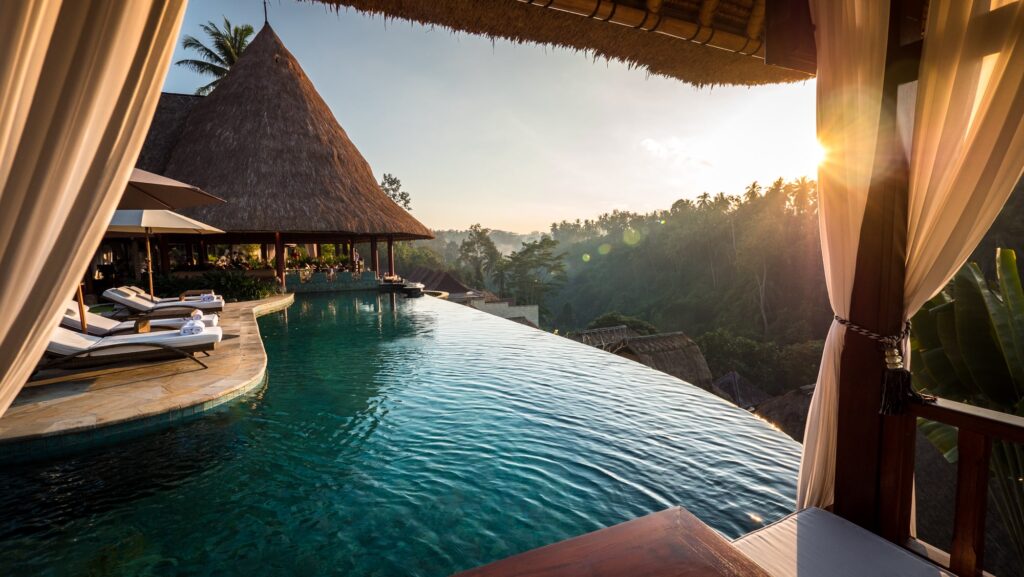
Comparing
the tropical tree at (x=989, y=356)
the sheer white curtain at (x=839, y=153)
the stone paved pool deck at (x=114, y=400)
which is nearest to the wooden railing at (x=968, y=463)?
the sheer white curtain at (x=839, y=153)

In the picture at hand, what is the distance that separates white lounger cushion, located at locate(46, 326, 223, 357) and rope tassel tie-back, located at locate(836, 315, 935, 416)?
6.24m

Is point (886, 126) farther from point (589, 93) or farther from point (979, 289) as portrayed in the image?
Result: point (589, 93)

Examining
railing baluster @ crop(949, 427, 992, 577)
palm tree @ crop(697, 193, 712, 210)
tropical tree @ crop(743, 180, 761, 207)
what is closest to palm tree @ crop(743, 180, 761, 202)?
tropical tree @ crop(743, 180, 761, 207)

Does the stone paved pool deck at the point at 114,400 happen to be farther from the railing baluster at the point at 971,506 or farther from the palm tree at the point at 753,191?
the palm tree at the point at 753,191

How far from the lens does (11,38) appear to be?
39.5 inches

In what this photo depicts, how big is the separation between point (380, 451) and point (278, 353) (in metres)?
4.38

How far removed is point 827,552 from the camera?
187 cm

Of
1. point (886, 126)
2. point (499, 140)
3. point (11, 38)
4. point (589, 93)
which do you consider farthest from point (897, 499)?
point (499, 140)

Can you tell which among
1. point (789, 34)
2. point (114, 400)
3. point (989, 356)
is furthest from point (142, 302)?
point (989, 356)

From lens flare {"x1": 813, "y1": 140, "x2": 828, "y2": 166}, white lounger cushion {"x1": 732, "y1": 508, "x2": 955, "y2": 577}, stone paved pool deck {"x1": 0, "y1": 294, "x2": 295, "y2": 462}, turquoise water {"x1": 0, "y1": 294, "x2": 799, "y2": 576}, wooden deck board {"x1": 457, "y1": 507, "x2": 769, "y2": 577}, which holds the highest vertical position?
lens flare {"x1": 813, "y1": 140, "x2": 828, "y2": 166}

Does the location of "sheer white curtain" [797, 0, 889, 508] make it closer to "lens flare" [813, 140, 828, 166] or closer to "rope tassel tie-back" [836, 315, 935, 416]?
"lens flare" [813, 140, 828, 166]

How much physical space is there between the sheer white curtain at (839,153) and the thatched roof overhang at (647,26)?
0.79 ft

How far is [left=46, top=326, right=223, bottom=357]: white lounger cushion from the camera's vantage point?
4.70m

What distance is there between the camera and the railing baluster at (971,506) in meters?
1.74
